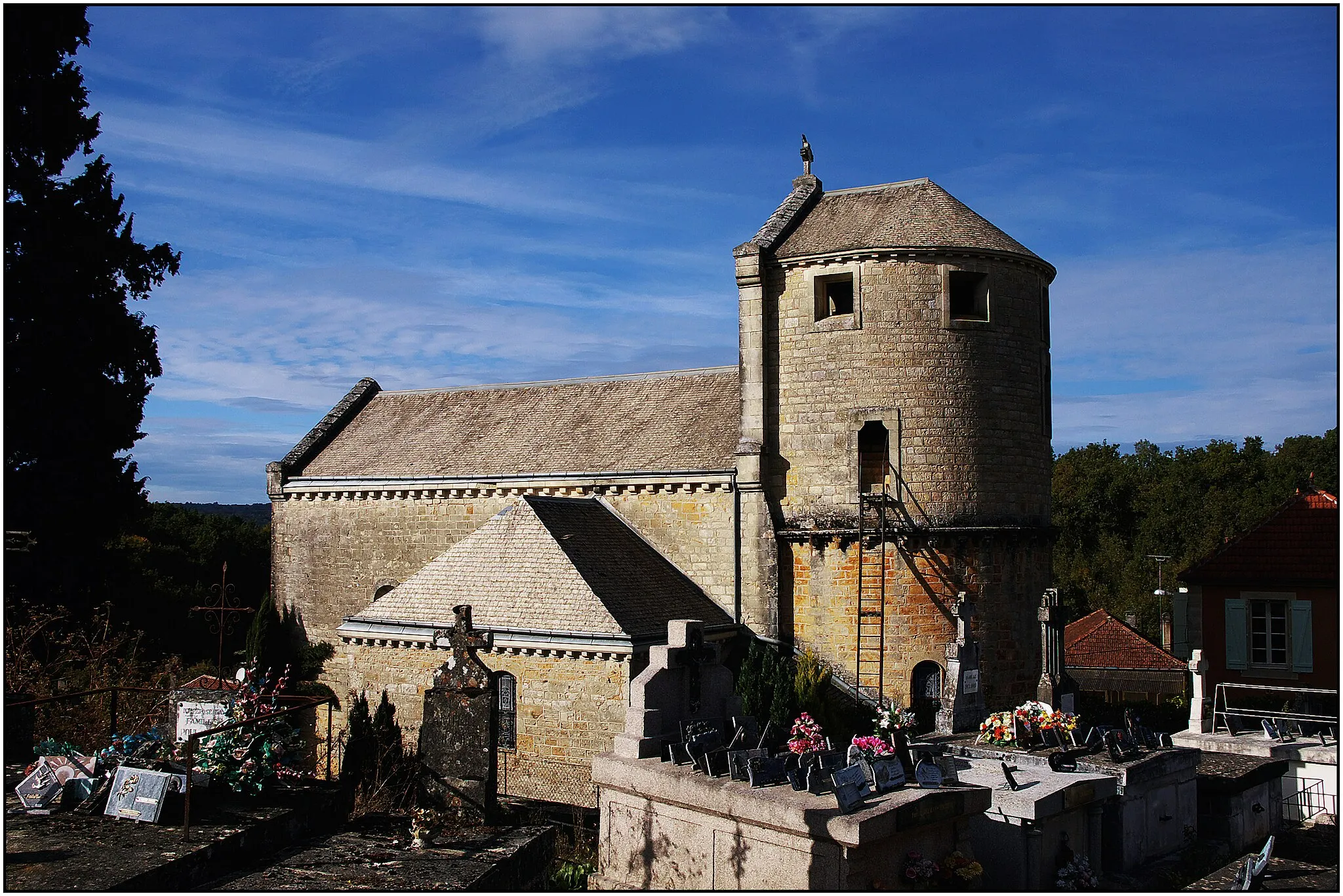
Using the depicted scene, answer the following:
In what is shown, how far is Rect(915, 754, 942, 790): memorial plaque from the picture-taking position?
11727mm

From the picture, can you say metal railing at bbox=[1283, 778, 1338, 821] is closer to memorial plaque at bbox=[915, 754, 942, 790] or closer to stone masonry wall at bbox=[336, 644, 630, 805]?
memorial plaque at bbox=[915, 754, 942, 790]

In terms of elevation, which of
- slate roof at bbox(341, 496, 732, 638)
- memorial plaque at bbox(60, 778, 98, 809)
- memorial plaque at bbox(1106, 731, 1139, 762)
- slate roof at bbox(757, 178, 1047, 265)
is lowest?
memorial plaque at bbox(1106, 731, 1139, 762)

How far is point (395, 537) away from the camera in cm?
2602

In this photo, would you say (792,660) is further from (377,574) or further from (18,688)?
(18,688)

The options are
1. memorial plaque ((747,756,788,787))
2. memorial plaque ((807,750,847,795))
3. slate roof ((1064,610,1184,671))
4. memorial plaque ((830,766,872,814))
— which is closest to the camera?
memorial plaque ((830,766,872,814))

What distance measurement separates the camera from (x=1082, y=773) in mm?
14117

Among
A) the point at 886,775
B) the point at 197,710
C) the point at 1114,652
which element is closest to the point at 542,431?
the point at 197,710

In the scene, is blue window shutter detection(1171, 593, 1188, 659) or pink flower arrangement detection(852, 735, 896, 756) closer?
pink flower arrangement detection(852, 735, 896, 756)

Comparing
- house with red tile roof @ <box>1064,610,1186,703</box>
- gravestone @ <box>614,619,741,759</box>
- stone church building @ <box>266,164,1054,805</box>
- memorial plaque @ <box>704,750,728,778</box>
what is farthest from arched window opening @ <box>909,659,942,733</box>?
house with red tile roof @ <box>1064,610,1186,703</box>

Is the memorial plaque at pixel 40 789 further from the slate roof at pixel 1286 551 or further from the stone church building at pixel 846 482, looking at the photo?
the slate roof at pixel 1286 551

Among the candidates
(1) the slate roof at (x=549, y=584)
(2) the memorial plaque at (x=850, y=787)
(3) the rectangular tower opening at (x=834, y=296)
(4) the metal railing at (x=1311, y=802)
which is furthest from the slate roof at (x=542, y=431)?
(2) the memorial plaque at (x=850, y=787)

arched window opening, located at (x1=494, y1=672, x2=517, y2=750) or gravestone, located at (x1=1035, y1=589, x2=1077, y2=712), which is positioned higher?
gravestone, located at (x1=1035, y1=589, x2=1077, y2=712)

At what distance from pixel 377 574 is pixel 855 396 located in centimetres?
1235

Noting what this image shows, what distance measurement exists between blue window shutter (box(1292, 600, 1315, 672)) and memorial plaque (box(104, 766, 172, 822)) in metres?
25.1
